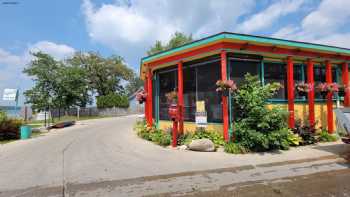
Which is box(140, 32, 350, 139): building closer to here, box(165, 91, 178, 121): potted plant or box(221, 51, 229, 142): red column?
box(221, 51, 229, 142): red column

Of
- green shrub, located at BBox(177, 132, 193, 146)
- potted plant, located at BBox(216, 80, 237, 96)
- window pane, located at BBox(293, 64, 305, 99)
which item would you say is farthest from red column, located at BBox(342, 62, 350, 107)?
green shrub, located at BBox(177, 132, 193, 146)

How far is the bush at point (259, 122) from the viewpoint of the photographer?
678cm

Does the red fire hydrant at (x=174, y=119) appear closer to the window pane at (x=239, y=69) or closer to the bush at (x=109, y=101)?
the window pane at (x=239, y=69)

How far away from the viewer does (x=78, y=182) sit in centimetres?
470

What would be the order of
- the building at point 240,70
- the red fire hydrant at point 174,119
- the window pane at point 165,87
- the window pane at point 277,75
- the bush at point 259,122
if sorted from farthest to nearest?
1. the window pane at point 165,87
2. the window pane at point 277,75
3. the red fire hydrant at point 174,119
4. the building at point 240,70
5. the bush at point 259,122

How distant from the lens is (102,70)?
3619 cm

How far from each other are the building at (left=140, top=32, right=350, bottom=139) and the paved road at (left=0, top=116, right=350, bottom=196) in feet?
5.75

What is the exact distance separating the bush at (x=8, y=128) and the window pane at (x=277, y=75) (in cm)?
1265

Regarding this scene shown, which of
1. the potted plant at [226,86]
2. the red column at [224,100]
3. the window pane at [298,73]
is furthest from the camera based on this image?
the window pane at [298,73]

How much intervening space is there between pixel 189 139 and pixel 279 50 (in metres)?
4.63

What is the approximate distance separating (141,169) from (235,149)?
2937 millimetres

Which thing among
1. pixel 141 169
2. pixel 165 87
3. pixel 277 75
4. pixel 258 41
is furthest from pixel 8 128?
pixel 277 75

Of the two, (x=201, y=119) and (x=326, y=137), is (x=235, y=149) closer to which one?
(x=201, y=119)

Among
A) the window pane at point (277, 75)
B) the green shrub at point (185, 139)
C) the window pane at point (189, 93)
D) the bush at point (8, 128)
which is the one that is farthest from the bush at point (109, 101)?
the window pane at point (277, 75)
